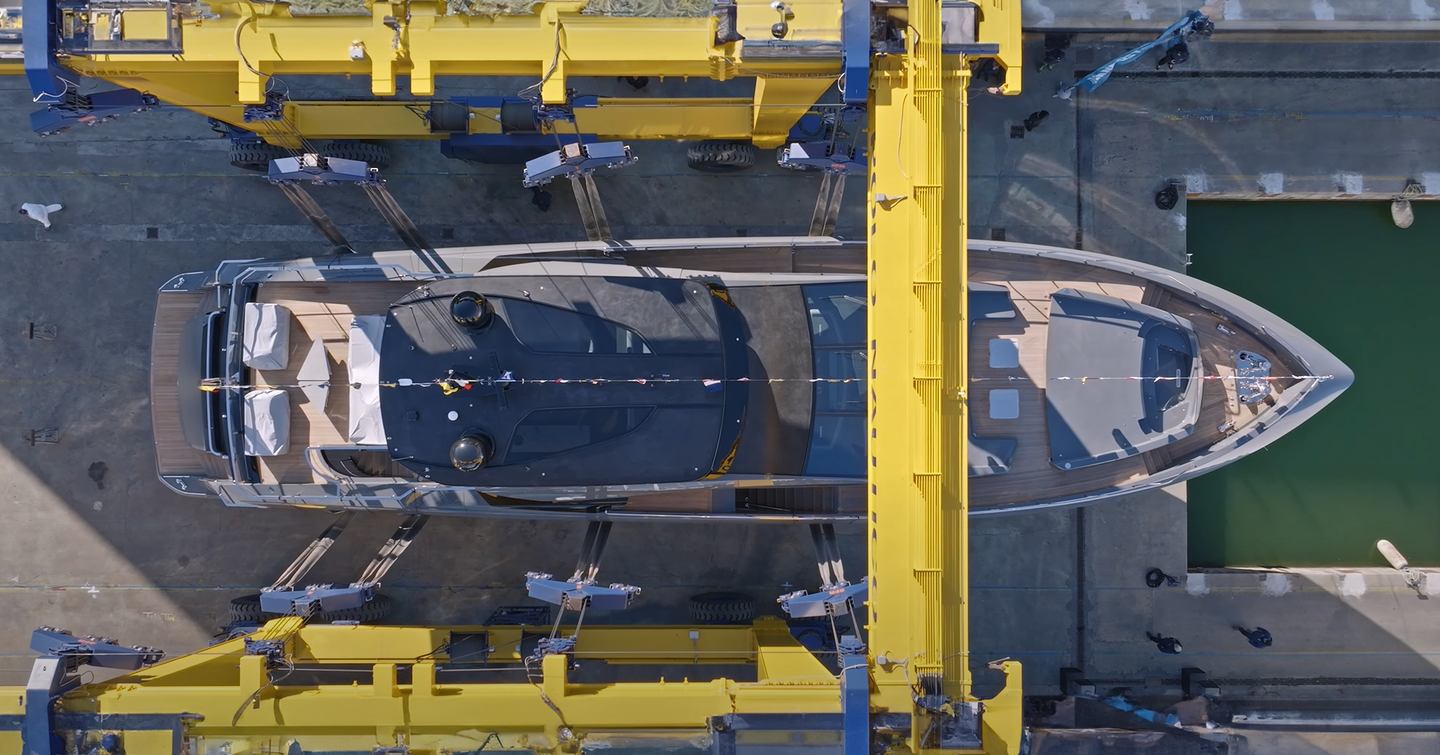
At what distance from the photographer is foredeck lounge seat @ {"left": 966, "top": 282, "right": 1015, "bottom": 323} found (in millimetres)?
7734

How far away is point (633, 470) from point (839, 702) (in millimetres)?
2551

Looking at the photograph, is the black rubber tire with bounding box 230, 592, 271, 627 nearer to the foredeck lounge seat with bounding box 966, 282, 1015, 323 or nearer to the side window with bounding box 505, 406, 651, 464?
the side window with bounding box 505, 406, 651, 464

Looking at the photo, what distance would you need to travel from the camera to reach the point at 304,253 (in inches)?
367

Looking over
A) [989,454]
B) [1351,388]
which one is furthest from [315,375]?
[1351,388]

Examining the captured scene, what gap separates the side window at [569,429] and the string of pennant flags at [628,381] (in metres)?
0.25

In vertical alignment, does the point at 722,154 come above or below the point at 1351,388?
above

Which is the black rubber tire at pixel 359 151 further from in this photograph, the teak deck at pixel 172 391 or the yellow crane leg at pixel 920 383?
the yellow crane leg at pixel 920 383

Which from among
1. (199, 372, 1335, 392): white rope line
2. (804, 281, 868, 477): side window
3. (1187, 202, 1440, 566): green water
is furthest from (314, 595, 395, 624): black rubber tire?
(1187, 202, 1440, 566): green water

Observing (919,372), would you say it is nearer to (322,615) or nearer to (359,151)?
(359,151)

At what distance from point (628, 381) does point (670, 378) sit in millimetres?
358

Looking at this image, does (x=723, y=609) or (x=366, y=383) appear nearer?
(x=366, y=383)

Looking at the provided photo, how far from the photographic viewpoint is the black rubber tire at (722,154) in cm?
902

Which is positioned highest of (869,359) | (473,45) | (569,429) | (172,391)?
(473,45)

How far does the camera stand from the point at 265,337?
7426mm
